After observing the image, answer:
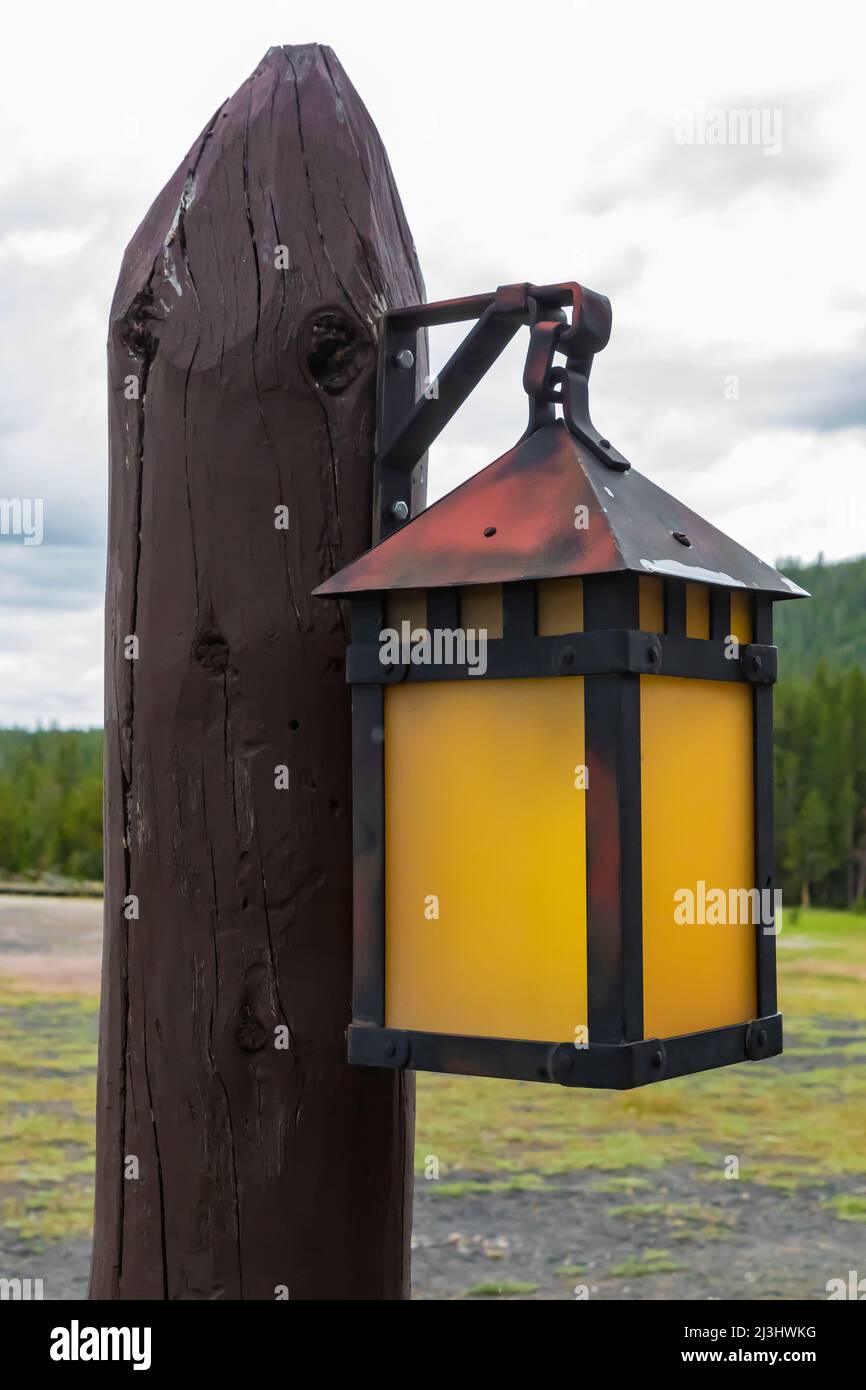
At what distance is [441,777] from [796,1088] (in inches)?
331

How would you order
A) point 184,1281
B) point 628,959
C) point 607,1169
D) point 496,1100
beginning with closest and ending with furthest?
point 628,959, point 184,1281, point 607,1169, point 496,1100

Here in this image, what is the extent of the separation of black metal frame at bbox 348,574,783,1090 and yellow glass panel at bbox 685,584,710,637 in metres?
0.02

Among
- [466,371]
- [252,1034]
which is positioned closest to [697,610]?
[466,371]

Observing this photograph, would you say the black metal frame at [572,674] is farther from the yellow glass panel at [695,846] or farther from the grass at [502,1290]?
the grass at [502,1290]

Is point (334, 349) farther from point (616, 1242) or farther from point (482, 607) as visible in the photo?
point (616, 1242)

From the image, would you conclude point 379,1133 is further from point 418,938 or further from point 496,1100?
point 496,1100

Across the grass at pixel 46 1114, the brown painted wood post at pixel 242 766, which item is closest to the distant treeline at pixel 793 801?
the grass at pixel 46 1114

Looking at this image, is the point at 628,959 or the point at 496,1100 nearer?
the point at 628,959

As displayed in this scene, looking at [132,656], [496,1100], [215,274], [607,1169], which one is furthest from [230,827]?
[496,1100]

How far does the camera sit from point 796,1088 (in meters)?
10.1

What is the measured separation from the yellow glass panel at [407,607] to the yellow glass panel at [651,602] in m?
0.38

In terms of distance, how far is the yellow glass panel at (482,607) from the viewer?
2.46 meters

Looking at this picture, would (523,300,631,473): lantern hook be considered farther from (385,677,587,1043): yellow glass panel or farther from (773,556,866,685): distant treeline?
→ (773,556,866,685): distant treeline

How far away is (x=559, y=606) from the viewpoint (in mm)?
2408
